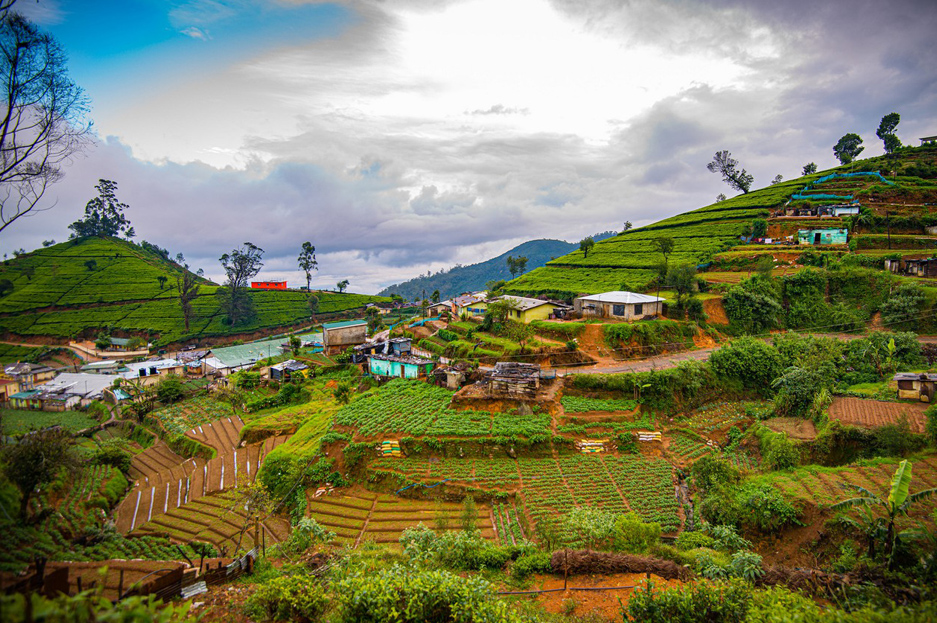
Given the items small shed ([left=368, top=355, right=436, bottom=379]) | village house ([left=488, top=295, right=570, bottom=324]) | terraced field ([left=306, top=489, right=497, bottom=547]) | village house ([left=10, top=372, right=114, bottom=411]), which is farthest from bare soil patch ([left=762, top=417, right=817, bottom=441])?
village house ([left=10, top=372, right=114, bottom=411])

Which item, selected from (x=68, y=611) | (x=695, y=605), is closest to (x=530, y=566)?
(x=695, y=605)

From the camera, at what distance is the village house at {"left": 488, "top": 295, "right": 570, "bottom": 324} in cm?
3531

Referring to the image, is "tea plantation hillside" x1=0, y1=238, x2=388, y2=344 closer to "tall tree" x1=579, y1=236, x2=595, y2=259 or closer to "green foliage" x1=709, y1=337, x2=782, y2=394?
"tall tree" x1=579, y1=236, x2=595, y2=259

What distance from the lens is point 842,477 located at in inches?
572

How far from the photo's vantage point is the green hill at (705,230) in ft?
144

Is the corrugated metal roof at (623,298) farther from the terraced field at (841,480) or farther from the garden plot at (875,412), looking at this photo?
the terraced field at (841,480)

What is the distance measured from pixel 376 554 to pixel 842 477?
1737cm

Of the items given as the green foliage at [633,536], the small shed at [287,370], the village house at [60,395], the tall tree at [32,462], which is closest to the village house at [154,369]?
the village house at [60,395]

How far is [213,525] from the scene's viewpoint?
1950 cm

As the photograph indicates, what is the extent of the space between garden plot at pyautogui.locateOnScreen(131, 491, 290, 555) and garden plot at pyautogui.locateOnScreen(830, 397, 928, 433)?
91.9 ft

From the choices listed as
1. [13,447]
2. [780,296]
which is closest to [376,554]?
[13,447]

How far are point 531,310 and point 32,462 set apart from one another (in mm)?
31032

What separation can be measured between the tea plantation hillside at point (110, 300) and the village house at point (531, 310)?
175ft

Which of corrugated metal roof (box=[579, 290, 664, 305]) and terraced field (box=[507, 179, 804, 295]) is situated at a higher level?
terraced field (box=[507, 179, 804, 295])
